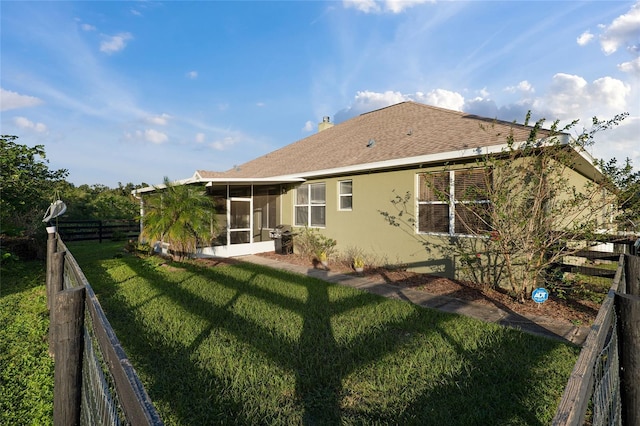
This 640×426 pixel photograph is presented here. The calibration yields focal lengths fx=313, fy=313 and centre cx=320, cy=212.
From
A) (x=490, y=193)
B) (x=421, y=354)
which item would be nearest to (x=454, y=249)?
(x=490, y=193)

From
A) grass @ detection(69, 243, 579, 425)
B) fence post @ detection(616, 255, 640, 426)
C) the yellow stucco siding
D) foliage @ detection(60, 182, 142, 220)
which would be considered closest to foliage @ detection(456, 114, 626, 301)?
the yellow stucco siding

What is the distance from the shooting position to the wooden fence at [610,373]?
42.4 inches

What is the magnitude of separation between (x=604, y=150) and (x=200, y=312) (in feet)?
34.2

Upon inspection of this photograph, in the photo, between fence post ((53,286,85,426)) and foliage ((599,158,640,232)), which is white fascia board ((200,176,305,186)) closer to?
foliage ((599,158,640,232))

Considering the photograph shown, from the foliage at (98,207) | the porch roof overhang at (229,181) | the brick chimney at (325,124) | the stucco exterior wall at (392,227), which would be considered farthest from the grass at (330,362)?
the foliage at (98,207)

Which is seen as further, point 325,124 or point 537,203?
point 325,124

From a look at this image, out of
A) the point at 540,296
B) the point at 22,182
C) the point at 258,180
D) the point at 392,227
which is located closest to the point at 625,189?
the point at 540,296

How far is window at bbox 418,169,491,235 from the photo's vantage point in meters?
7.01

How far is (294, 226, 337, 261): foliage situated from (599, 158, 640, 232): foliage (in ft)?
22.6

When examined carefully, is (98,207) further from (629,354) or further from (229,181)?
(629,354)

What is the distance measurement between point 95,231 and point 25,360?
1771cm

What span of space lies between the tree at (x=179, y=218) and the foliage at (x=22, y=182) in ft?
9.58

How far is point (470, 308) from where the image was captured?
5613 millimetres

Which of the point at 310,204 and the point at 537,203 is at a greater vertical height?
the point at 310,204
